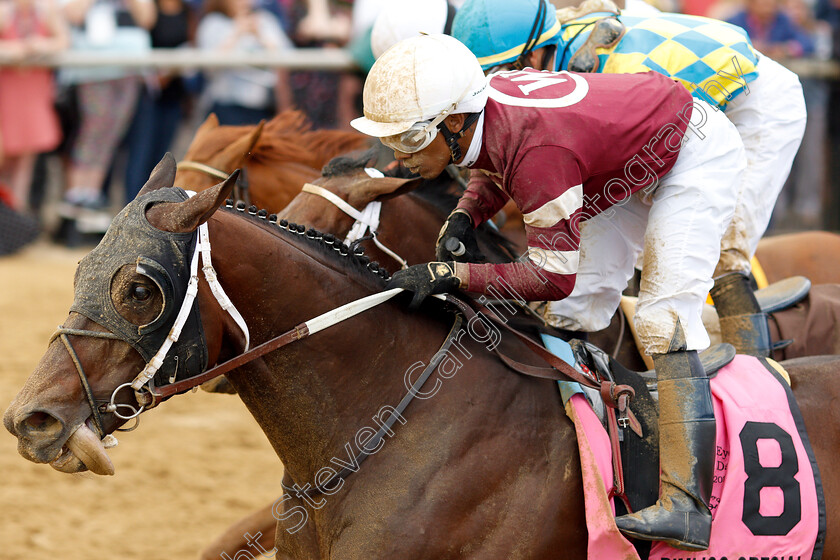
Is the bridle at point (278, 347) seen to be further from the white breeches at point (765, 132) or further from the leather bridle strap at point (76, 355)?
the white breeches at point (765, 132)

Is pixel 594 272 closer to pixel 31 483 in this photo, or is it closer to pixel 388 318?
pixel 388 318

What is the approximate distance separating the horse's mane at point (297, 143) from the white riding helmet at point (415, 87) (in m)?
2.18

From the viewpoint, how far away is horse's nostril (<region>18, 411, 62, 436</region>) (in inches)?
100

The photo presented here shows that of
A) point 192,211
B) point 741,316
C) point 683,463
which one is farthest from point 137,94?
point 683,463

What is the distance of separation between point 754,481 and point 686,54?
175cm

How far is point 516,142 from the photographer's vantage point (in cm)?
294

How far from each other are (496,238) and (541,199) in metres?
1.06

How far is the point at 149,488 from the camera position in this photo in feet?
18.1

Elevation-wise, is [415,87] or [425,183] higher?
[415,87]

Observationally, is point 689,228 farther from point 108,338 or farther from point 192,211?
point 108,338

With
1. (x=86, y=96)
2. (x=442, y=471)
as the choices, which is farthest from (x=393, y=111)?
(x=86, y=96)

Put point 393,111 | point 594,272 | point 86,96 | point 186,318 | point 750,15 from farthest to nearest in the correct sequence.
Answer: point 750,15, point 86,96, point 594,272, point 393,111, point 186,318

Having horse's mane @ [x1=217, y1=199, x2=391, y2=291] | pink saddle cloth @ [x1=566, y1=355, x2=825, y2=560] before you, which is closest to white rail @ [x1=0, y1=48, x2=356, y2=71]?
horse's mane @ [x1=217, y1=199, x2=391, y2=291]

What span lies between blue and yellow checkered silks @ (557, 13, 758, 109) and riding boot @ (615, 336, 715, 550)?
1.35 meters
